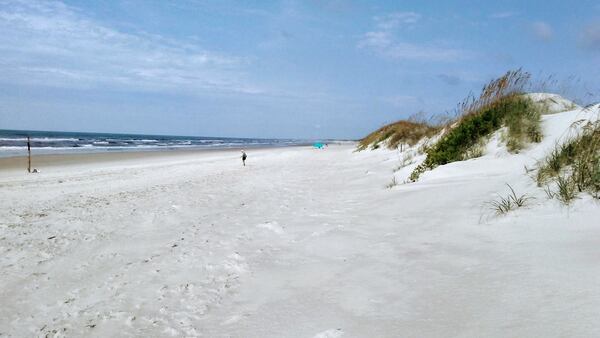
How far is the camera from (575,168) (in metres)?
3.51

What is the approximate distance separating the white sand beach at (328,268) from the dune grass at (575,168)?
0.14 metres

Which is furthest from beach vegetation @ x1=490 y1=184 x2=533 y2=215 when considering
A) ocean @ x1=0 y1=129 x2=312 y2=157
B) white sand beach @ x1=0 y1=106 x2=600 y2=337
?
ocean @ x1=0 y1=129 x2=312 y2=157

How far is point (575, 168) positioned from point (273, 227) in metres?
3.26

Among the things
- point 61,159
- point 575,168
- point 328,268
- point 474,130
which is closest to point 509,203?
point 575,168

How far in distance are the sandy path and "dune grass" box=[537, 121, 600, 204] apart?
0.80ft

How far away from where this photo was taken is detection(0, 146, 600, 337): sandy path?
2094mm

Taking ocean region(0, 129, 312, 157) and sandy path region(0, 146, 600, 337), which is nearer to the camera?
sandy path region(0, 146, 600, 337)

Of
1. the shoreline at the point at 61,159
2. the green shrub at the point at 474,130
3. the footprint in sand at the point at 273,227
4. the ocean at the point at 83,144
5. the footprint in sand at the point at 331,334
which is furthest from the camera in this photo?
the ocean at the point at 83,144

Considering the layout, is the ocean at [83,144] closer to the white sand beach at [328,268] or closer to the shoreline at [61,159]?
the shoreline at [61,159]

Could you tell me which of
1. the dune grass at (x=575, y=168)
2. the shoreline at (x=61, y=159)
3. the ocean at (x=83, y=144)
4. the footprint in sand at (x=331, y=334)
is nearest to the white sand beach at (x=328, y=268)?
the footprint in sand at (x=331, y=334)

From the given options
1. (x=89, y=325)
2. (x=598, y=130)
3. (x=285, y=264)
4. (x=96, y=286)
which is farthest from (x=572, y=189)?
(x=96, y=286)

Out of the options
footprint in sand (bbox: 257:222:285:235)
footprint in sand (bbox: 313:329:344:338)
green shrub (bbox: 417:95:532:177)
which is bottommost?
footprint in sand (bbox: 257:222:285:235)

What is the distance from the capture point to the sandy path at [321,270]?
209 centimetres

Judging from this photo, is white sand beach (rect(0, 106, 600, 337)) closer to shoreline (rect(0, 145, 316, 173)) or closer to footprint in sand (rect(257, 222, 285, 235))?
footprint in sand (rect(257, 222, 285, 235))
